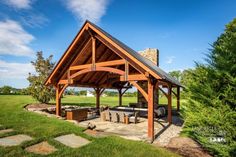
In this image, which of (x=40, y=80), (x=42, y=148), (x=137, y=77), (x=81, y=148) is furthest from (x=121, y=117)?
(x=40, y=80)

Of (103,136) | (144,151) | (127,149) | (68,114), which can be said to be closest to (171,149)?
(144,151)

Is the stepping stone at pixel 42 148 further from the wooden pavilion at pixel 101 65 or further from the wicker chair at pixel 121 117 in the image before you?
the wicker chair at pixel 121 117

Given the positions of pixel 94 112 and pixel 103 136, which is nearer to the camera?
pixel 103 136

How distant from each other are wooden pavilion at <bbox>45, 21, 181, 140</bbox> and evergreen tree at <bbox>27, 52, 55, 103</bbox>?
16.1 ft

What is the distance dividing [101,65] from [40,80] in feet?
32.8

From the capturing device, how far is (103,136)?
312 inches

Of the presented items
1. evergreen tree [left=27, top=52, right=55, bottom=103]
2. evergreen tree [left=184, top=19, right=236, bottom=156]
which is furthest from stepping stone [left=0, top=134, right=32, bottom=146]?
evergreen tree [left=27, top=52, right=55, bottom=103]

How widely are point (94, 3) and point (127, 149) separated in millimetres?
8276

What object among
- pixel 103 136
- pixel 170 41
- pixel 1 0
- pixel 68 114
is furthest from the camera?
pixel 170 41

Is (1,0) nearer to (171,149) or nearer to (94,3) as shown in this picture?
(94,3)

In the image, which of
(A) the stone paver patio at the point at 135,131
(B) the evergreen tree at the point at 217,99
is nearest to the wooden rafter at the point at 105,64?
(A) the stone paver patio at the point at 135,131

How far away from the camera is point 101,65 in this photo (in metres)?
10.5

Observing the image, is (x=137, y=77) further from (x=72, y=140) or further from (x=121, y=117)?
(x=121, y=117)

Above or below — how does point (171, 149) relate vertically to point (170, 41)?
below
